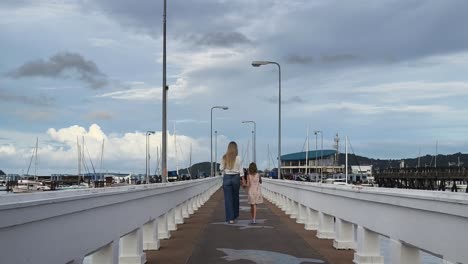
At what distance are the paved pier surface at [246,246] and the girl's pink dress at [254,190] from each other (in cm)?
74

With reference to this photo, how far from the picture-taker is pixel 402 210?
329 inches

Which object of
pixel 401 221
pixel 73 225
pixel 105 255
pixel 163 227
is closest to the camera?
pixel 73 225

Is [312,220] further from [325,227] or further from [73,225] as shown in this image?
[73,225]

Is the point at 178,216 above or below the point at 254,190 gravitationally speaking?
below

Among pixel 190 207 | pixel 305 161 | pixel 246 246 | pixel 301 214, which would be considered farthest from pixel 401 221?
pixel 305 161

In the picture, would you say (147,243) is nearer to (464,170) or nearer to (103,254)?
(103,254)

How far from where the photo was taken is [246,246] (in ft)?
46.1

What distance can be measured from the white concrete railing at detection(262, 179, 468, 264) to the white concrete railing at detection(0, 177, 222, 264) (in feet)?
12.3

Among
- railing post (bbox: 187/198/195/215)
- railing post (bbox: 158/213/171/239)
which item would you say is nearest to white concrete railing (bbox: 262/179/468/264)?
railing post (bbox: 158/213/171/239)

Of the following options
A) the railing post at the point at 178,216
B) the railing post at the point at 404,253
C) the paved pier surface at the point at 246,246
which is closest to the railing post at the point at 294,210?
the paved pier surface at the point at 246,246

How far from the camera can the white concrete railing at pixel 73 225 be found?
199 inches

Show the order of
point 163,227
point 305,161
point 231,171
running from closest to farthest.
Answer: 1. point 163,227
2. point 231,171
3. point 305,161

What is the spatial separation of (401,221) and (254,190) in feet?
39.9

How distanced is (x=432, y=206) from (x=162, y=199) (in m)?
8.52
